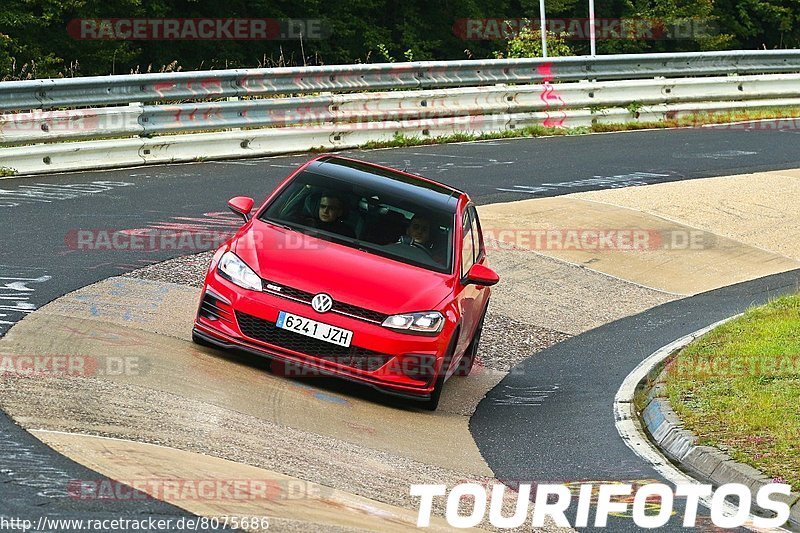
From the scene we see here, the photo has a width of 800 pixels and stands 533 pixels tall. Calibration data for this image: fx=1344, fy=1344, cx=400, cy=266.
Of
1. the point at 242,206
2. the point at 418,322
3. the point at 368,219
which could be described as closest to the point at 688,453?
the point at 418,322

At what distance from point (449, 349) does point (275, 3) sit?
4475cm

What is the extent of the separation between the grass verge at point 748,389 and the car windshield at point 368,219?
2.13 metres

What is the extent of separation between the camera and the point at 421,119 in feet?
71.7

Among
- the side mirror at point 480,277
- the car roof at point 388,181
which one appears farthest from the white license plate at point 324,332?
the car roof at point 388,181

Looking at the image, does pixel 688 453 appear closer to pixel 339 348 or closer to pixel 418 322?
pixel 418 322

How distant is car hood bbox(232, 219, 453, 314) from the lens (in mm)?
9367

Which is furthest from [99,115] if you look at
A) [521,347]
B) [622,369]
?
[622,369]

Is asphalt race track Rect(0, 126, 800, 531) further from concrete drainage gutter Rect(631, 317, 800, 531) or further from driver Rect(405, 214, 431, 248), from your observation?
driver Rect(405, 214, 431, 248)

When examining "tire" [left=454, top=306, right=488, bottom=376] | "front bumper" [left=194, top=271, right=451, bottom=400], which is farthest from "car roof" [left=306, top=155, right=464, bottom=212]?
"front bumper" [left=194, top=271, right=451, bottom=400]

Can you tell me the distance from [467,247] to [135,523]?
201 inches

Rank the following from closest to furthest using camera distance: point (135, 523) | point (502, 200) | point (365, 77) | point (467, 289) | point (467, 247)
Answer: point (135, 523) → point (467, 289) → point (467, 247) → point (502, 200) → point (365, 77)

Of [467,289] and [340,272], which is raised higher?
[340,272]

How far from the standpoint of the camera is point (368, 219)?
34.1ft

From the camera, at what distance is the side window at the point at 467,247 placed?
10399 mm
